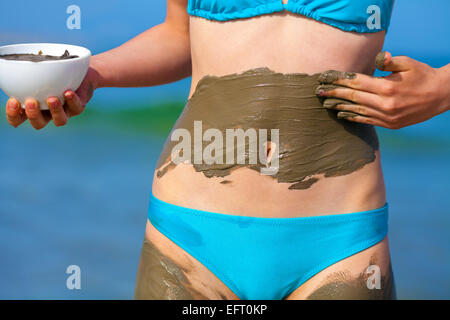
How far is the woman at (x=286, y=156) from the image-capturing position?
106 centimetres

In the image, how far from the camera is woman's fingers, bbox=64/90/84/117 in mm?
1067

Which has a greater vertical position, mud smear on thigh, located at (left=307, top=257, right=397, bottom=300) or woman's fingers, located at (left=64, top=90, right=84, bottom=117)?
woman's fingers, located at (left=64, top=90, right=84, bottom=117)

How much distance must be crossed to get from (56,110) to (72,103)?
1.6 inches

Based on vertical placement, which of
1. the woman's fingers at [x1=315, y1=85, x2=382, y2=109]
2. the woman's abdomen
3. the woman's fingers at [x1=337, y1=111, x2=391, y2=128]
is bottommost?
the woman's abdomen

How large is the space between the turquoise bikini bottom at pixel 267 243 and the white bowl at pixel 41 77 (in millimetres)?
305

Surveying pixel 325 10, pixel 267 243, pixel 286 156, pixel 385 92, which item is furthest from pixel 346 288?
pixel 325 10

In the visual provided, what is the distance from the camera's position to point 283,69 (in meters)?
1.07

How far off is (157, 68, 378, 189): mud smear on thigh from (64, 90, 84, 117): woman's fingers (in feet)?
0.84

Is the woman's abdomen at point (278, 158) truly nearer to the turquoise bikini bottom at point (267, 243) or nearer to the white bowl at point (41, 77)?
the turquoise bikini bottom at point (267, 243)

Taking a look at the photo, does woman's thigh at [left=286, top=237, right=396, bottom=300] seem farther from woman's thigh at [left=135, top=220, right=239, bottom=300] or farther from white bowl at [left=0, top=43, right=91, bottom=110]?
white bowl at [left=0, top=43, right=91, bottom=110]

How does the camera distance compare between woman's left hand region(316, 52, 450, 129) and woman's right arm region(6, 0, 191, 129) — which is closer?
woman's left hand region(316, 52, 450, 129)

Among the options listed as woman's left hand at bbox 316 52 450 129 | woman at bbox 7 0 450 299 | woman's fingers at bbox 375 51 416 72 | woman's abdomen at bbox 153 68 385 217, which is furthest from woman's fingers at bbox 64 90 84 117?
woman's fingers at bbox 375 51 416 72

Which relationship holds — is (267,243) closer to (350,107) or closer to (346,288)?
(346,288)

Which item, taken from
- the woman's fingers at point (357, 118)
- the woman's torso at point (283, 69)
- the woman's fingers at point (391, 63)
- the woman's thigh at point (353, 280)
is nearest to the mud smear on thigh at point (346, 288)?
the woman's thigh at point (353, 280)
